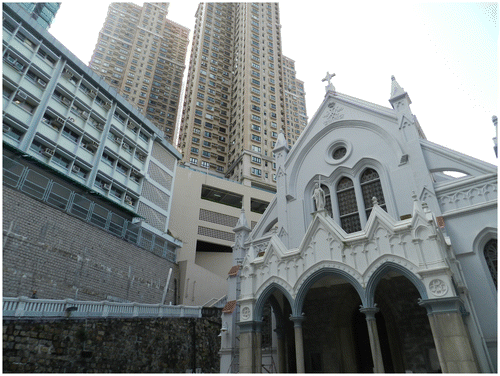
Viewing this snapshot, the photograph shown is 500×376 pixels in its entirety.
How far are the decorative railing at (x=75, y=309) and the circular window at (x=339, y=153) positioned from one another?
13.8m

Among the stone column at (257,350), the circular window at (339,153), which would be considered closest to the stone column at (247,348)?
the stone column at (257,350)

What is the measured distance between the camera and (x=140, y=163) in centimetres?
3488

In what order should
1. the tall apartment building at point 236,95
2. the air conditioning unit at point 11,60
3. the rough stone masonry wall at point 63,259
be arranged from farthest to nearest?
the tall apartment building at point 236,95, the air conditioning unit at point 11,60, the rough stone masonry wall at point 63,259

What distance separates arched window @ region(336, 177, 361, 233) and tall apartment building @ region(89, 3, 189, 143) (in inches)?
2395

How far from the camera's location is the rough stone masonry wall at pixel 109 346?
43.5 feet

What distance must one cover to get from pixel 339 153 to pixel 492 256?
8.74m

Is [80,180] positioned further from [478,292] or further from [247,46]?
[247,46]

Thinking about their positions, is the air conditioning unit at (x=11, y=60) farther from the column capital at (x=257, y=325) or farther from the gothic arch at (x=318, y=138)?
the column capital at (x=257, y=325)

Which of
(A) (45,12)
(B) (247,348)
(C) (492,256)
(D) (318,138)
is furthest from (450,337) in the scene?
(A) (45,12)

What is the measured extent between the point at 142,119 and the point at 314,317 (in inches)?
1119

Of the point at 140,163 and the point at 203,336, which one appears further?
the point at 140,163

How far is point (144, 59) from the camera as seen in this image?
82.1 metres

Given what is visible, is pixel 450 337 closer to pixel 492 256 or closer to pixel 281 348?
pixel 492 256

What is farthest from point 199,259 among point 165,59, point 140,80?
point 165,59
